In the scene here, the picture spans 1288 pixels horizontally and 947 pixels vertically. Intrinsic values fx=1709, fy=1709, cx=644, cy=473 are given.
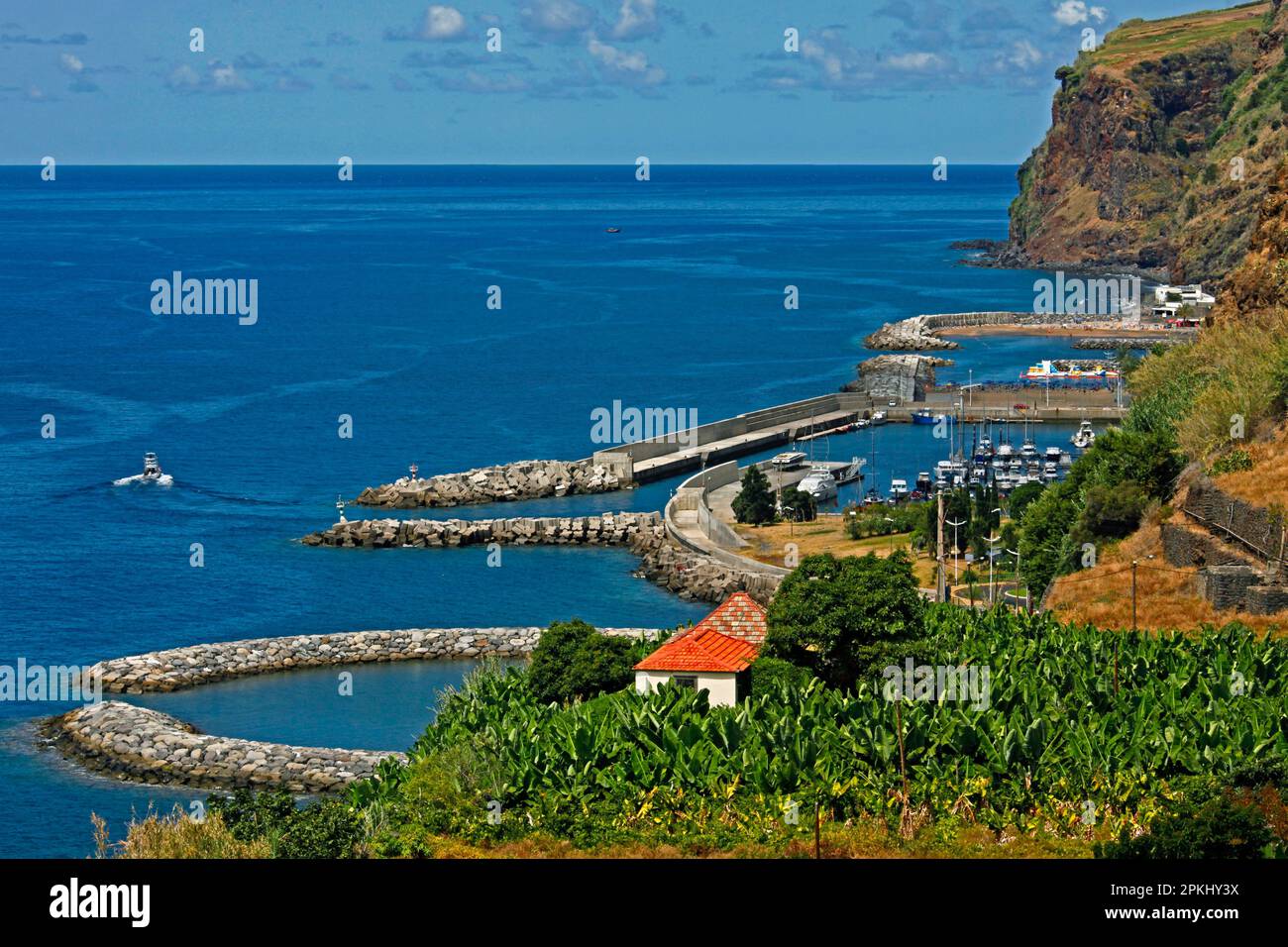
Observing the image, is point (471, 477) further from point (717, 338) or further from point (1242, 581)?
point (717, 338)

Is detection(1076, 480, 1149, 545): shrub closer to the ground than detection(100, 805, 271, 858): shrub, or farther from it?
farther from it

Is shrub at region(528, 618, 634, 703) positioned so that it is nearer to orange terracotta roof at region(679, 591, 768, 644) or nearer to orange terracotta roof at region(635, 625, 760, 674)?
orange terracotta roof at region(635, 625, 760, 674)

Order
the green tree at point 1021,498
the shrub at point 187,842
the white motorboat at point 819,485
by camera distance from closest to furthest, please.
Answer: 1. the shrub at point 187,842
2. the green tree at point 1021,498
3. the white motorboat at point 819,485

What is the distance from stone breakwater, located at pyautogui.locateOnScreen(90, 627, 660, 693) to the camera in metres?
57.0

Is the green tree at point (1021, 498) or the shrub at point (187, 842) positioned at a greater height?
the green tree at point (1021, 498)

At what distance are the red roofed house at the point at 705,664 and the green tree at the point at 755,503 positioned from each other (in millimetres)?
39409

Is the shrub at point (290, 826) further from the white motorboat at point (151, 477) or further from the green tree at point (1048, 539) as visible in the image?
the white motorboat at point (151, 477)

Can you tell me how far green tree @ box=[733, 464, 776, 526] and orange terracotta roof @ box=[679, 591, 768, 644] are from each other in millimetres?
37359

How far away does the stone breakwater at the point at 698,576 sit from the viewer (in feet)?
219

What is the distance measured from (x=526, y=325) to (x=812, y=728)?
138 m

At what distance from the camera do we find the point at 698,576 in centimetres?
6956

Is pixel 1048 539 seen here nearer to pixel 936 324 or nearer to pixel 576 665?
pixel 576 665

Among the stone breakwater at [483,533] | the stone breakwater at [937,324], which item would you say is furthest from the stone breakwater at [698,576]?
the stone breakwater at [937,324]

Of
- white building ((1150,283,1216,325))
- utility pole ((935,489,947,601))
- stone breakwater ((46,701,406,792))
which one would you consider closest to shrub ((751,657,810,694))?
stone breakwater ((46,701,406,792))
